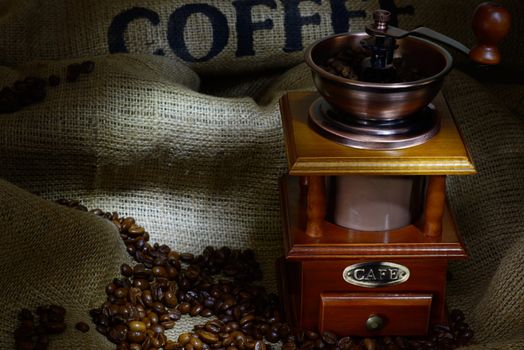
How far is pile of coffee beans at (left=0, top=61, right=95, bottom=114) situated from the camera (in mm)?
2049

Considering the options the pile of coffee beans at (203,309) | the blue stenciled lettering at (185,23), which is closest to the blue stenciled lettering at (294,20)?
the blue stenciled lettering at (185,23)

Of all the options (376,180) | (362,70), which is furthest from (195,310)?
(362,70)

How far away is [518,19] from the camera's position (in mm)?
2303

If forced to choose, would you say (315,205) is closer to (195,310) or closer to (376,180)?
(376,180)

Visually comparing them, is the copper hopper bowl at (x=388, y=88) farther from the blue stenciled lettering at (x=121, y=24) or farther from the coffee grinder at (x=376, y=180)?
the blue stenciled lettering at (x=121, y=24)

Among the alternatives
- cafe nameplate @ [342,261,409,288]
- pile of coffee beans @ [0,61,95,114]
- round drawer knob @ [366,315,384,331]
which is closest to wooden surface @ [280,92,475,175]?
cafe nameplate @ [342,261,409,288]

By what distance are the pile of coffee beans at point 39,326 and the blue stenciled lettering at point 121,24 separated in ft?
2.90

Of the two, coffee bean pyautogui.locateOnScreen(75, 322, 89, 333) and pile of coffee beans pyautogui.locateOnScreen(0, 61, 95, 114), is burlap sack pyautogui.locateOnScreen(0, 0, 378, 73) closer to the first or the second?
pile of coffee beans pyautogui.locateOnScreen(0, 61, 95, 114)

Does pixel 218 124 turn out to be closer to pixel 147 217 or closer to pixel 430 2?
pixel 147 217

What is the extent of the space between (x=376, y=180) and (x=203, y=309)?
1.69 ft

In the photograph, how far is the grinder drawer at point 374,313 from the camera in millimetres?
1663

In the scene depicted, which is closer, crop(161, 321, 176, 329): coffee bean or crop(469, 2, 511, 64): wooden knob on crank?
crop(469, 2, 511, 64): wooden knob on crank

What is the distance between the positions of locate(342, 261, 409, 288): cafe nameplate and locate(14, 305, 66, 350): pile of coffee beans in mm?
579

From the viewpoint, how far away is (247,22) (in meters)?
2.31
